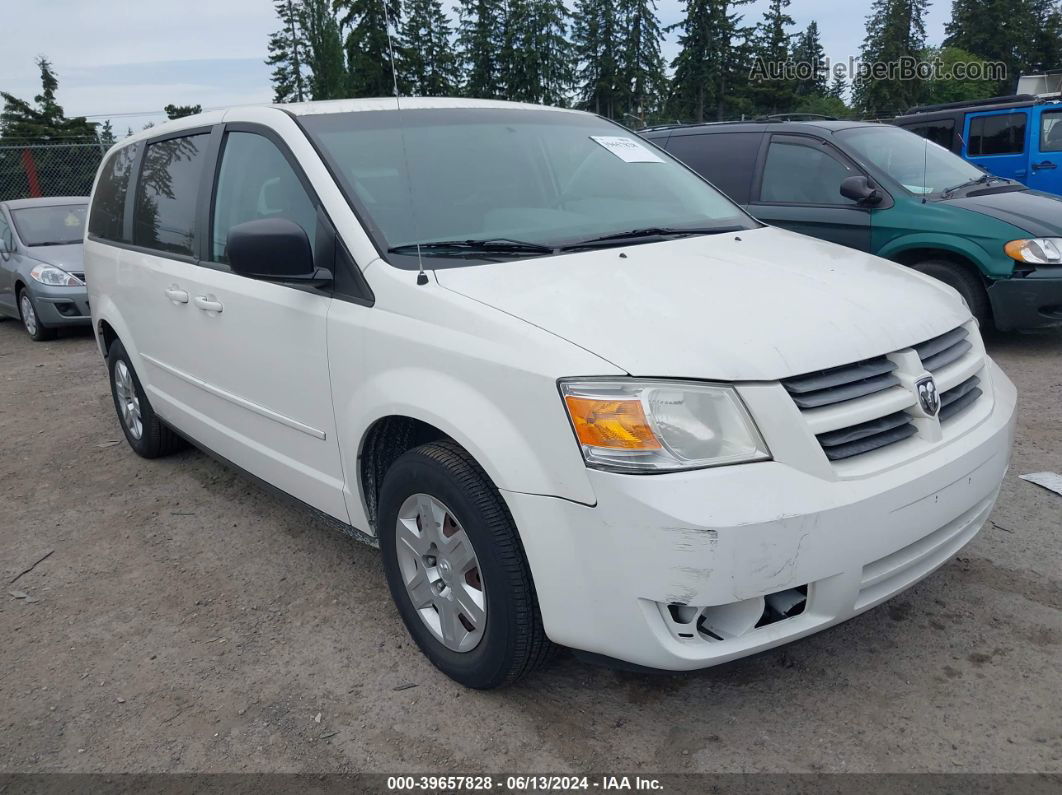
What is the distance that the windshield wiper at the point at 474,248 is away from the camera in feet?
9.16

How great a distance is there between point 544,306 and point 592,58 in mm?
47739

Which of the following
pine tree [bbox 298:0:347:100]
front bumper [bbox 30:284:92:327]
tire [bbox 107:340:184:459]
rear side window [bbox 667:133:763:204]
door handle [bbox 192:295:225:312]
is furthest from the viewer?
pine tree [bbox 298:0:347:100]

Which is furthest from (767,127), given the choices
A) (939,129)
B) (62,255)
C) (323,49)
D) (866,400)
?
(323,49)

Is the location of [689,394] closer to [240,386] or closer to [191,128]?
[240,386]

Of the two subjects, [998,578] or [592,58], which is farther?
[592,58]

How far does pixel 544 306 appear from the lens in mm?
2410

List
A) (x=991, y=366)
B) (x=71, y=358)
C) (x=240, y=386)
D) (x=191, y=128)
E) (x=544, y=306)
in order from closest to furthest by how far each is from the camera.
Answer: (x=544, y=306) < (x=991, y=366) < (x=240, y=386) < (x=191, y=128) < (x=71, y=358)

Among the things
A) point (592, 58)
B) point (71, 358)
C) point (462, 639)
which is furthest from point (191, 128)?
point (592, 58)

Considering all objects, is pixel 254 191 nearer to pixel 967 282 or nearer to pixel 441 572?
pixel 441 572

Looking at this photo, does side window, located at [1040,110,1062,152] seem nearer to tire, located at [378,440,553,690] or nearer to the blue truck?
the blue truck

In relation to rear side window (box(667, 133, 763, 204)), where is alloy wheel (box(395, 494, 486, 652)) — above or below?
below

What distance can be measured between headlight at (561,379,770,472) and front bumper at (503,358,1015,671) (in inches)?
2.0

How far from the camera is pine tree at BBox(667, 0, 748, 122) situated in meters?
55.1

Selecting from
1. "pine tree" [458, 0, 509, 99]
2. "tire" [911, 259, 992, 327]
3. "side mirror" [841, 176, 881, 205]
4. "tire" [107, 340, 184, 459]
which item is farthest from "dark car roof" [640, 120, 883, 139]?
"pine tree" [458, 0, 509, 99]
